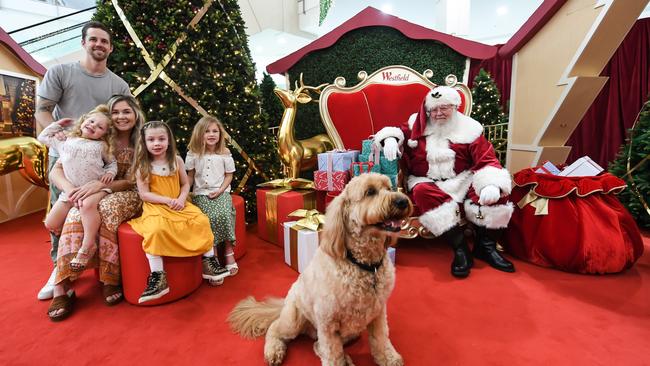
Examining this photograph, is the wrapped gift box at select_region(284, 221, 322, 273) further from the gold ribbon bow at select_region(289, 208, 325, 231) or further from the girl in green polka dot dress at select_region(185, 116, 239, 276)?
the girl in green polka dot dress at select_region(185, 116, 239, 276)

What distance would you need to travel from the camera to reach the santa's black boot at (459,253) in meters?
2.54

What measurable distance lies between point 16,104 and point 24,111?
13cm

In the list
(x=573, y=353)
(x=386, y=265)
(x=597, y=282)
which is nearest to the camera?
(x=386, y=265)

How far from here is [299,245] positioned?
8.43ft

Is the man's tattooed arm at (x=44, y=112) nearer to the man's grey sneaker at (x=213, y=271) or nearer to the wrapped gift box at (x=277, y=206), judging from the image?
the man's grey sneaker at (x=213, y=271)

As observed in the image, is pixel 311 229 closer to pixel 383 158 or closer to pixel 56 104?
pixel 383 158

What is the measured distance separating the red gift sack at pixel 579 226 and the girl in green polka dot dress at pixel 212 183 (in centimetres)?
270

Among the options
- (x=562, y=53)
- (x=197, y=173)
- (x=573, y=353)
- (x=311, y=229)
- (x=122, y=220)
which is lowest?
(x=573, y=353)

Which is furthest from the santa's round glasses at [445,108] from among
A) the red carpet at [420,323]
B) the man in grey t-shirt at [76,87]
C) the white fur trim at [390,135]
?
the man in grey t-shirt at [76,87]

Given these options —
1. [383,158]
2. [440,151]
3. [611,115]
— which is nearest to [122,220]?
[383,158]

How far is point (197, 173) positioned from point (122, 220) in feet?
2.36

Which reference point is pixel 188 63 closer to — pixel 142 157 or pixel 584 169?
pixel 142 157

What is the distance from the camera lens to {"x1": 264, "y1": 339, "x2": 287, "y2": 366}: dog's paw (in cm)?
152

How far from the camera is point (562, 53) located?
3418mm
